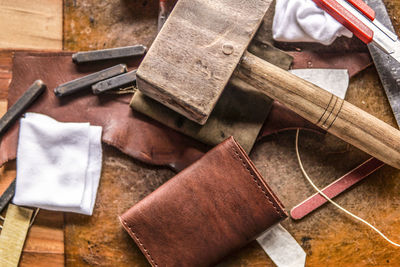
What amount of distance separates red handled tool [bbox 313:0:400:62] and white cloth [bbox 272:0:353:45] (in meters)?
0.03

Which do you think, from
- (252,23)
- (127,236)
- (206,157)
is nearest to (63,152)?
(127,236)

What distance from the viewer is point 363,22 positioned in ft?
3.84

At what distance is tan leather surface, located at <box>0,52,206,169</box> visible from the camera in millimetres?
1262

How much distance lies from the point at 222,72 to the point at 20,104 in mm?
718

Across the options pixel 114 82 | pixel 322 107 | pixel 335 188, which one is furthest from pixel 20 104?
pixel 335 188

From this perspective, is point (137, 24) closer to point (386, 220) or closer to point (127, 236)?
point (127, 236)

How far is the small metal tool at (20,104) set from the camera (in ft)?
4.10

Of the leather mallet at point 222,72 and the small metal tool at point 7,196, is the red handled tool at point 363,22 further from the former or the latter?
the small metal tool at point 7,196

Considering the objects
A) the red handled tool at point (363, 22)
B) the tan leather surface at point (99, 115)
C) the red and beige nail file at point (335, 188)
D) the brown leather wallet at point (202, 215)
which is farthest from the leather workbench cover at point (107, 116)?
the red handled tool at point (363, 22)

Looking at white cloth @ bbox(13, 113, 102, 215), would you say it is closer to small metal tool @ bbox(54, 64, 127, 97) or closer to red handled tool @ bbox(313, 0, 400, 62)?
small metal tool @ bbox(54, 64, 127, 97)

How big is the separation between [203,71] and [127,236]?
0.65m

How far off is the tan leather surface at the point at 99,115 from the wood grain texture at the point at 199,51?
0.20 meters

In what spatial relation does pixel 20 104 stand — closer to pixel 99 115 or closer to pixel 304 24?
pixel 99 115

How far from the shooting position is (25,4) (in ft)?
4.30
